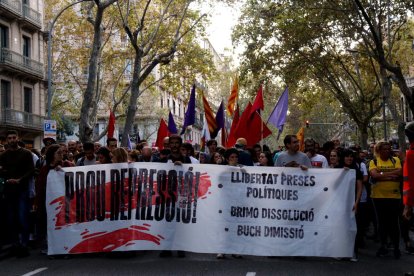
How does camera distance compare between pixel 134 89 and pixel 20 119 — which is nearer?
pixel 134 89

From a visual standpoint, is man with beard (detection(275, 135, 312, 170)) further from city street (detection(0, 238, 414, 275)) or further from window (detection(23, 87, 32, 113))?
window (detection(23, 87, 32, 113))

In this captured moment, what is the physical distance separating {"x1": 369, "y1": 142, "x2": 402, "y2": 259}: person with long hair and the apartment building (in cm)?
2356

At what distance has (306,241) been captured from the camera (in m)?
8.38

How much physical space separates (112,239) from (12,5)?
2553cm

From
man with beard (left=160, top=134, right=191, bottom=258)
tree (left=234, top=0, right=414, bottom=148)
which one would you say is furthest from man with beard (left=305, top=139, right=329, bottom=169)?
tree (left=234, top=0, right=414, bottom=148)

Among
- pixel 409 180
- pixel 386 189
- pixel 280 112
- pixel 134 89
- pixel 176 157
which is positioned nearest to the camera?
pixel 409 180

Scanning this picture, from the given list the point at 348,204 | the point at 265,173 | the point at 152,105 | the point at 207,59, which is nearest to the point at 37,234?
the point at 265,173

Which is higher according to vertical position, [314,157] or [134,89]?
[134,89]

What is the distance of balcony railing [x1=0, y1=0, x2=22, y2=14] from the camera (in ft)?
99.5

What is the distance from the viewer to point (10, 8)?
30.8 m

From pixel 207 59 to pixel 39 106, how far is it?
1188 cm

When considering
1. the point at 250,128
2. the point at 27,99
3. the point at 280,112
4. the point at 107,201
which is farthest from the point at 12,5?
the point at 107,201

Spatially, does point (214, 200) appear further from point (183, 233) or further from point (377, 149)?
point (377, 149)

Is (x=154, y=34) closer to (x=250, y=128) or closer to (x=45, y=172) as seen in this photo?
(x=250, y=128)
